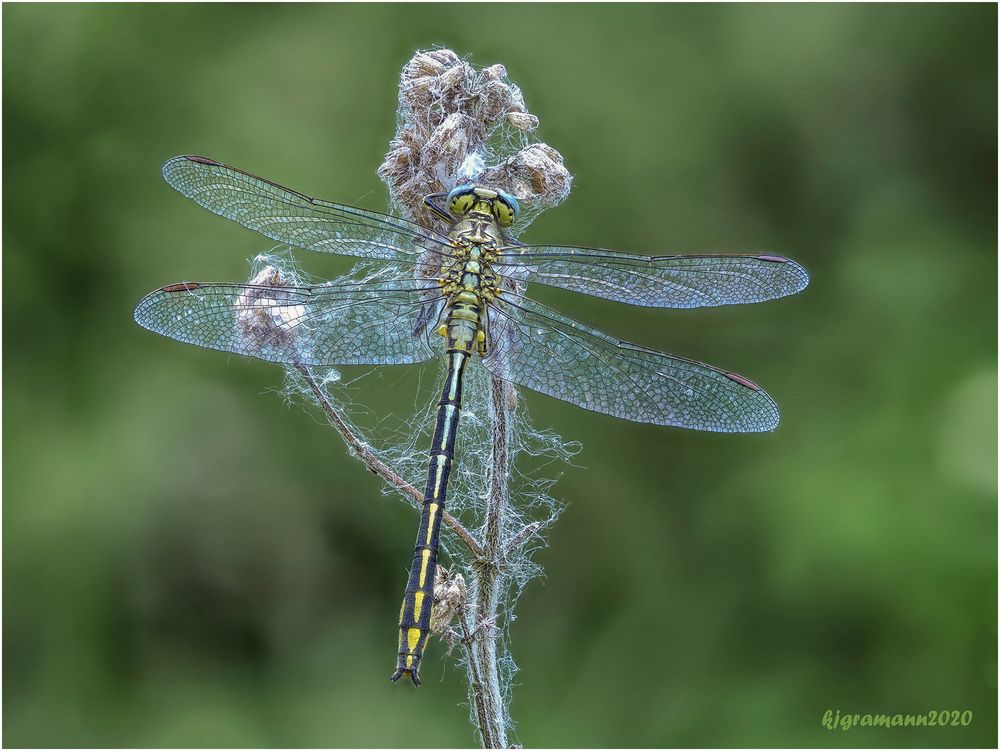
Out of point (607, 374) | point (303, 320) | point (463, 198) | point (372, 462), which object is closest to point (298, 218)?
point (303, 320)

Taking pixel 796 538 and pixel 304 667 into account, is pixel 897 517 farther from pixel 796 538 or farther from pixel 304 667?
pixel 304 667

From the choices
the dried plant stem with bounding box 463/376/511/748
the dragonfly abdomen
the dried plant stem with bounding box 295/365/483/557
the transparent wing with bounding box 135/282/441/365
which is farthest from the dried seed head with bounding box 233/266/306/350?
the dried plant stem with bounding box 463/376/511/748

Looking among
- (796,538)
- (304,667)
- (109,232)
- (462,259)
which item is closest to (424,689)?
(304,667)

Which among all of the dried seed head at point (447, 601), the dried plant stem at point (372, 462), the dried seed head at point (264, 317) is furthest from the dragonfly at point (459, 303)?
the dried seed head at point (447, 601)

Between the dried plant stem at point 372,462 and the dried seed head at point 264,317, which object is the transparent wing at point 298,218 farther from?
the dried plant stem at point 372,462

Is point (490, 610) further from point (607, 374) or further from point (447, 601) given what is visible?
point (607, 374)

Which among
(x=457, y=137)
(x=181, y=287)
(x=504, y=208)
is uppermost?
(x=457, y=137)

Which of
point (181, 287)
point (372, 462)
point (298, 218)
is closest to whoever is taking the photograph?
point (372, 462)
